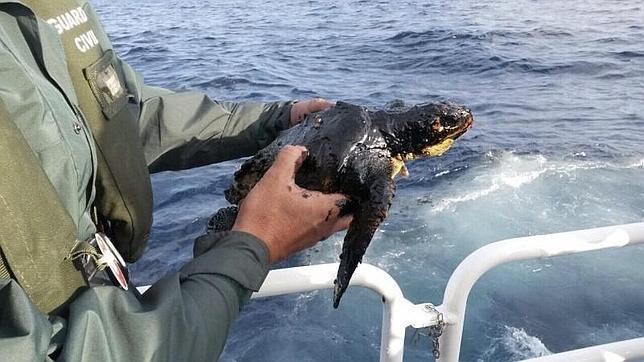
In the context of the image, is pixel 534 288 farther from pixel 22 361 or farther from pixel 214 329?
pixel 22 361

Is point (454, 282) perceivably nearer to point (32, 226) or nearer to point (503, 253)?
point (503, 253)

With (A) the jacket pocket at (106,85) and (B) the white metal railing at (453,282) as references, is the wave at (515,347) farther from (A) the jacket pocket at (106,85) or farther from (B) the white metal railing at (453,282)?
(A) the jacket pocket at (106,85)

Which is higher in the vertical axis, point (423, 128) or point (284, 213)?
point (284, 213)

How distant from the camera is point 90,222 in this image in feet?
6.07

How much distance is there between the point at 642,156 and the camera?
9.66 metres

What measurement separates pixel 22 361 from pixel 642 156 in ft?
33.9

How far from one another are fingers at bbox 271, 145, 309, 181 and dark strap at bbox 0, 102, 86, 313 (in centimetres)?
70

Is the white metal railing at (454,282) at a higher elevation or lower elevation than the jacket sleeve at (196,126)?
lower

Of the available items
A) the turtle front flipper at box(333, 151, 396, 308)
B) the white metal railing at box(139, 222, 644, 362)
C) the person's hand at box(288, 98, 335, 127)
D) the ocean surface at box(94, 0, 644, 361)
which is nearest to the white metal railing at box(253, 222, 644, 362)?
the white metal railing at box(139, 222, 644, 362)

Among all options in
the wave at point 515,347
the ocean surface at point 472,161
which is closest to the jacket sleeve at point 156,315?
the ocean surface at point 472,161

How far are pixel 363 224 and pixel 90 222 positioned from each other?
3.30 ft

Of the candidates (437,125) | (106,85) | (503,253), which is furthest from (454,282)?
(106,85)

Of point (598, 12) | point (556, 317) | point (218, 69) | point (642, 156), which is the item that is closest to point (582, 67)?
point (642, 156)

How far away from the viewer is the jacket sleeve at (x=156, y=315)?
1233 millimetres
